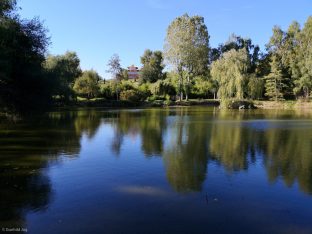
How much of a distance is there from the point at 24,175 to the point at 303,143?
15278 mm

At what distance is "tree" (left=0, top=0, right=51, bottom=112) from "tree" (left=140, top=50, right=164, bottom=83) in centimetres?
5711

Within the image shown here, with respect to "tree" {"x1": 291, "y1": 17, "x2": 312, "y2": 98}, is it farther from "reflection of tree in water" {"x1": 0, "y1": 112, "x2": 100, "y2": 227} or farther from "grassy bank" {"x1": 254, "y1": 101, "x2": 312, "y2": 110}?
"reflection of tree in water" {"x1": 0, "y1": 112, "x2": 100, "y2": 227}

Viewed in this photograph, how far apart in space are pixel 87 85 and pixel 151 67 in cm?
2421

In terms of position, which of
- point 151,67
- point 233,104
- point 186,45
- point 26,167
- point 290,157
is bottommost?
point 290,157

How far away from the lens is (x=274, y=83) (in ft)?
222

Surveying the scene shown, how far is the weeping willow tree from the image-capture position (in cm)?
5734

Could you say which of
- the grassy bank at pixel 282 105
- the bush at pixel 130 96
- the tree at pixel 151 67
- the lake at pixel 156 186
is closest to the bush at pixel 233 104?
the grassy bank at pixel 282 105

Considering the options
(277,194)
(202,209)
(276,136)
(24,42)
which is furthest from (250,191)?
(24,42)

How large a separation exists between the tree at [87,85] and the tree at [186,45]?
15658mm

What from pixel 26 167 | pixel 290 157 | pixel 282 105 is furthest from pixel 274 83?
pixel 26 167

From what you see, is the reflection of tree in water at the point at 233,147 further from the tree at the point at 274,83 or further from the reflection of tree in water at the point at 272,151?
the tree at the point at 274,83

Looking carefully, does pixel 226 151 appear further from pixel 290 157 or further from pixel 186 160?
pixel 186 160

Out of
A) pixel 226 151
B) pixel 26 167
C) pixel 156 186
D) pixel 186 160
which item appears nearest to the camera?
pixel 156 186

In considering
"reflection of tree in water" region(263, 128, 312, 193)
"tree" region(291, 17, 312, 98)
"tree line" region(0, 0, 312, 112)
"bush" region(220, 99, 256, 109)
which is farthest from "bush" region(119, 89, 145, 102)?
"reflection of tree in water" region(263, 128, 312, 193)
